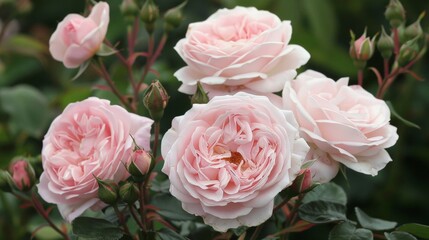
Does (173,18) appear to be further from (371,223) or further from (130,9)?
(371,223)

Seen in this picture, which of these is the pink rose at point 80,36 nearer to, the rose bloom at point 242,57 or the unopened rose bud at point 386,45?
the rose bloom at point 242,57

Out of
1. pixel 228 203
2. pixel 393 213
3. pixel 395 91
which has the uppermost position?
pixel 228 203

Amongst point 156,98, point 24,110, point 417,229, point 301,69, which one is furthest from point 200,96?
point 24,110

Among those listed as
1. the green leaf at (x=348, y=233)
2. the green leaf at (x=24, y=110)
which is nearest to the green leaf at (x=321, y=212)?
the green leaf at (x=348, y=233)

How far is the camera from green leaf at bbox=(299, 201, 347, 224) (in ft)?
2.43

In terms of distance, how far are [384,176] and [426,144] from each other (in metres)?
0.19

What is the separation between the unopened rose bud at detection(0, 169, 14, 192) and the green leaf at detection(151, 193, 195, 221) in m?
0.15

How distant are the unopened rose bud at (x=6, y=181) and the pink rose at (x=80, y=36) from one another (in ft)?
0.46

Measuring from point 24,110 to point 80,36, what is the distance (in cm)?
55

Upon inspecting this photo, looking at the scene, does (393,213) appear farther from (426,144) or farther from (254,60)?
(254,60)

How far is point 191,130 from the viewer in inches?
26.0

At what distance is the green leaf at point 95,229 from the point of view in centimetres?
70

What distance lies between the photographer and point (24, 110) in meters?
1.31

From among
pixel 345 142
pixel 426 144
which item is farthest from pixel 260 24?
pixel 426 144
